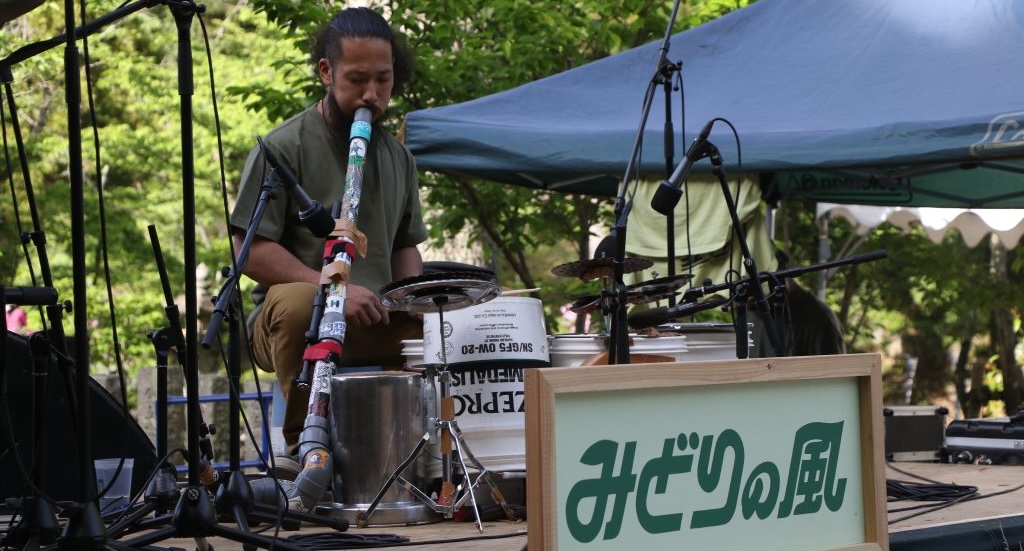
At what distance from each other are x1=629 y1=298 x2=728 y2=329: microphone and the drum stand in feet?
1.99

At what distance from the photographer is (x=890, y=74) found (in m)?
5.36

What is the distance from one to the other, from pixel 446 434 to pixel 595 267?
698 mm

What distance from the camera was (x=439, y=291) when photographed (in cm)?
336

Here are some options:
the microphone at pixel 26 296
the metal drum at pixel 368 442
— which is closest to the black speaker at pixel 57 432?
the metal drum at pixel 368 442

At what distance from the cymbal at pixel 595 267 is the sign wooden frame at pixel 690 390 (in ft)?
2.88

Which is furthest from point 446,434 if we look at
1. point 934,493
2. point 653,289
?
point 934,493

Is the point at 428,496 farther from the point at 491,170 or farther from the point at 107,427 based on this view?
the point at 491,170

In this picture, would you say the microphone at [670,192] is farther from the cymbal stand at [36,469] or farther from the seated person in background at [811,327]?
the seated person in background at [811,327]

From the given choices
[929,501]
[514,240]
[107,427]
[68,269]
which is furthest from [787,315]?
[68,269]

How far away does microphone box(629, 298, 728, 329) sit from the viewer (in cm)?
369

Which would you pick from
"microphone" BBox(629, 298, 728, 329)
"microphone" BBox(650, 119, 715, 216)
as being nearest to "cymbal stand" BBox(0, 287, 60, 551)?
"microphone" BBox(650, 119, 715, 216)

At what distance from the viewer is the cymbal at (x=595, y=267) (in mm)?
3629

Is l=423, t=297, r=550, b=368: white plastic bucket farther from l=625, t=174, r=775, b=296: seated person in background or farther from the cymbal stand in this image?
l=625, t=174, r=775, b=296: seated person in background

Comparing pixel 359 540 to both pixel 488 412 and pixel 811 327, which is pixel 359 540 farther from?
pixel 811 327
